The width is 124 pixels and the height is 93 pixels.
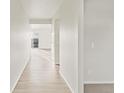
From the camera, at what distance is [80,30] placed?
4270 millimetres

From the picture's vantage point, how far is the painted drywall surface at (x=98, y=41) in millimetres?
5562

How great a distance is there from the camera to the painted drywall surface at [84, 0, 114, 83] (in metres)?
5.56

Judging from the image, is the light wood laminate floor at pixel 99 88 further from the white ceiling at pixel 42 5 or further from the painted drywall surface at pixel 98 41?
the white ceiling at pixel 42 5

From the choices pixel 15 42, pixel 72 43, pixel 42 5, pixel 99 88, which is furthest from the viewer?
pixel 42 5

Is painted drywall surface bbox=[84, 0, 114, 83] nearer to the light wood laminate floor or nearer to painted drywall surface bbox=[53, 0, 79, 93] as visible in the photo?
the light wood laminate floor

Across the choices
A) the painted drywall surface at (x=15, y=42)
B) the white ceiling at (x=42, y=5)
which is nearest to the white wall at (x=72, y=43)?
the painted drywall surface at (x=15, y=42)

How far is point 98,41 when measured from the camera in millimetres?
5617

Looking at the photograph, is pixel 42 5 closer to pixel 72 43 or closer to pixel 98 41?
pixel 98 41

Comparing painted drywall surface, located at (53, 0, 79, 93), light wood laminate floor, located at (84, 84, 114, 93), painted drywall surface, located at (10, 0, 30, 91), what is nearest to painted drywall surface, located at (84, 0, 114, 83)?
light wood laminate floor, located at (84, 84, 114, 93)

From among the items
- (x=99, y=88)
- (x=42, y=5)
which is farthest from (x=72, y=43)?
(x=42, y=5)

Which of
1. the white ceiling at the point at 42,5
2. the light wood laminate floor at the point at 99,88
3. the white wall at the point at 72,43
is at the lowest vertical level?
the light wood laminate floor at the point at 99,88

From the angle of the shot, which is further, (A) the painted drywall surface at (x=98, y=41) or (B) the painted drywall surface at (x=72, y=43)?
(A) the painted drywall surface at (x=98, y=41)

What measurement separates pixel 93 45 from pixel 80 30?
1425 mm
